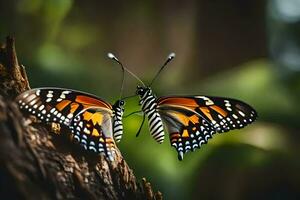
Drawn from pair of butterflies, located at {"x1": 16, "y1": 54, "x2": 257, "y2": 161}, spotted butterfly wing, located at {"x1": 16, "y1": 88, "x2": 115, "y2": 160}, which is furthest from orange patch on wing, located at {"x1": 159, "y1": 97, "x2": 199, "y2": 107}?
spotted butterfly wing, located at {"x1": 16, "y1": 88, "x2": 115, "y2": 160}

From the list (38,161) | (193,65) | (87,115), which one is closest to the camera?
(38,161)

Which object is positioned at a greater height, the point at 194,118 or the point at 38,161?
the point at 194,118

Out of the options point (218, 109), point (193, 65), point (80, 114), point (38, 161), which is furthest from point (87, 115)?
point (193, 65)

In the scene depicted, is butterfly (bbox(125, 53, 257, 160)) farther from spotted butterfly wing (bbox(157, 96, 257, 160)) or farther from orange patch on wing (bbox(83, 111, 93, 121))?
orange patch on wing (bbox(83, 111, 93, 121))

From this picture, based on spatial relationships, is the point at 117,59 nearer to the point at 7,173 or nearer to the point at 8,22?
the point at 8,22

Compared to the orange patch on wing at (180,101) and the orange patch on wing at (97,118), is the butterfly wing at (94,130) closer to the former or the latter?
the orange patch on wing at (97,118)

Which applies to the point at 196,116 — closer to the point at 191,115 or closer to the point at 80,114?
the point at 191,115
